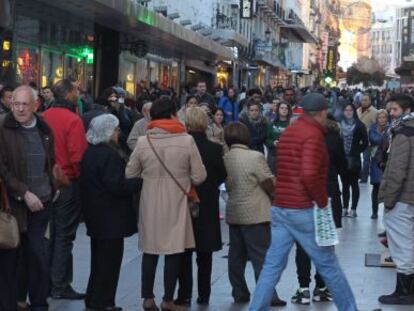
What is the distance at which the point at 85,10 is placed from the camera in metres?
20.6

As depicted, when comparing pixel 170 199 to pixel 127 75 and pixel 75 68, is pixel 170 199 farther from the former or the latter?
pixel 127 75

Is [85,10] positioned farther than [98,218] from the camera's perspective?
Yes

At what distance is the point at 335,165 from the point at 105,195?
115 inches

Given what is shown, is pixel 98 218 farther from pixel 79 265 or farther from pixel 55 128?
pixel 79 265

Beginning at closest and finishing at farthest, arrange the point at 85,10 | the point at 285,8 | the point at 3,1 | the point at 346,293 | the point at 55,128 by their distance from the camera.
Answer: the point at 346,293, the point at 55,128, the point at 3,1, the point at 85,10, the point at 285,8

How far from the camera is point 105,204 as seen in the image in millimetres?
8336

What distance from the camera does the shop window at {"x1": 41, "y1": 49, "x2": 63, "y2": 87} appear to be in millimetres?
21766

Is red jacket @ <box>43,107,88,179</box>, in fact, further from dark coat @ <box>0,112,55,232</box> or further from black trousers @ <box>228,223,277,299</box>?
black trousers @ <box>228,223,277,299</box>

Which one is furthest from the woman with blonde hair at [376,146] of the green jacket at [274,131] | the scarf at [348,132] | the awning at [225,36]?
the awning at [225,36]

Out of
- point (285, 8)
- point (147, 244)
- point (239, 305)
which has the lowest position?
point (239, 305)

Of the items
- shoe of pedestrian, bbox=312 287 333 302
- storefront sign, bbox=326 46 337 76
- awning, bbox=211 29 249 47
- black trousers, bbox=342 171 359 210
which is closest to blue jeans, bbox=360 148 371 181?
black trousers, bbox=342 171 359 210

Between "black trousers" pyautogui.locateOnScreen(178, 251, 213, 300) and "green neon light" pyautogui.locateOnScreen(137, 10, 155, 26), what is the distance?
13.8 meters

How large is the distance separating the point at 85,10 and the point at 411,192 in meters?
12.9

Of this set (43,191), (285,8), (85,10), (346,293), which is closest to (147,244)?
(43,191)
